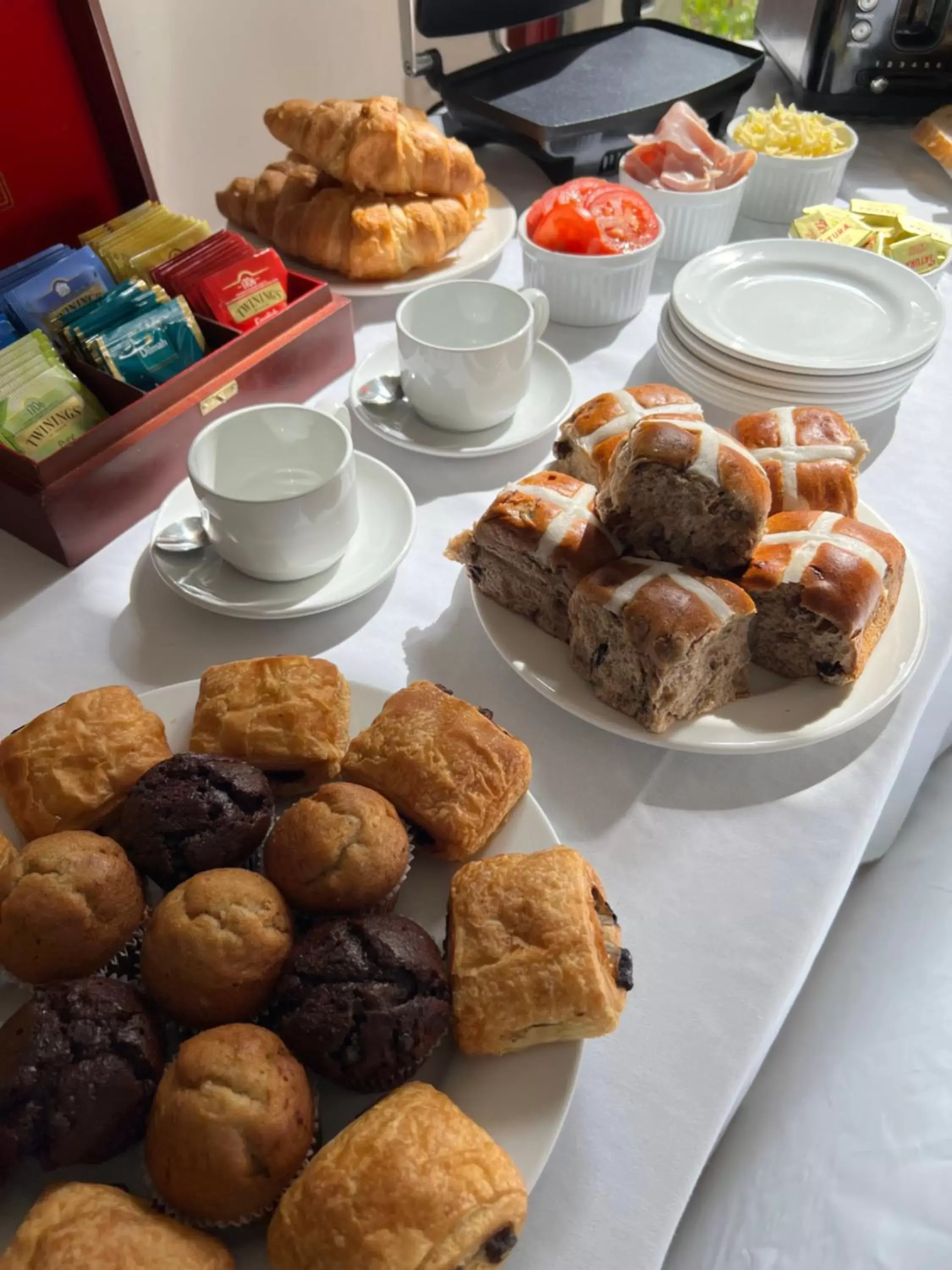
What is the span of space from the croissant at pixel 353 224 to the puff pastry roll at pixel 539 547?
670mm

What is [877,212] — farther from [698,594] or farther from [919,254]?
[698,594]

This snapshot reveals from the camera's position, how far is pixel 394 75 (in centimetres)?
288

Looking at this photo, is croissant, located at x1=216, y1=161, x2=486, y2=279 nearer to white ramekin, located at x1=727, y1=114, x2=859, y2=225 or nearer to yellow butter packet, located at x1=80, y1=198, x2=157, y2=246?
yellow butter packet, located at x1=80, y1=198, x2=157, y2=246

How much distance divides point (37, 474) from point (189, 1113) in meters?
0.72

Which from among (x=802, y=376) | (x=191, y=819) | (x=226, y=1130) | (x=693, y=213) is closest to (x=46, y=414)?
(x=191, y=819)

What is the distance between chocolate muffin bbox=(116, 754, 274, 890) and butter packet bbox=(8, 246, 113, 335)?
2.51 feet

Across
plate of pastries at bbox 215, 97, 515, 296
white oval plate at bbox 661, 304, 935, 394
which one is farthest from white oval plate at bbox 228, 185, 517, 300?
white oval plate at bbox 661, 304, 935, 394

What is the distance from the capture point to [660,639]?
32.1 inches

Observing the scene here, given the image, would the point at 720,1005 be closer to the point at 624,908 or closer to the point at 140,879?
the point at 624,908

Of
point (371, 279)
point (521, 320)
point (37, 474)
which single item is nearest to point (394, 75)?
point (371, 279)

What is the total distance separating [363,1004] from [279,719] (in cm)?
27

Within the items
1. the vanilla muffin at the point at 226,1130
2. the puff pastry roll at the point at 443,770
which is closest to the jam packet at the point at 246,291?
the puff pastry roll at the point at 443,770

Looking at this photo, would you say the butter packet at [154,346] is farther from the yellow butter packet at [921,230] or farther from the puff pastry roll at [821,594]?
the yellow butter packet at [921,230]

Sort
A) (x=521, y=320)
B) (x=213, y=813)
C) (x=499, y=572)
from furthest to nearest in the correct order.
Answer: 1. (x=521, y=320)
2. (x=499, y=572)
3. (x=213, y=813)
